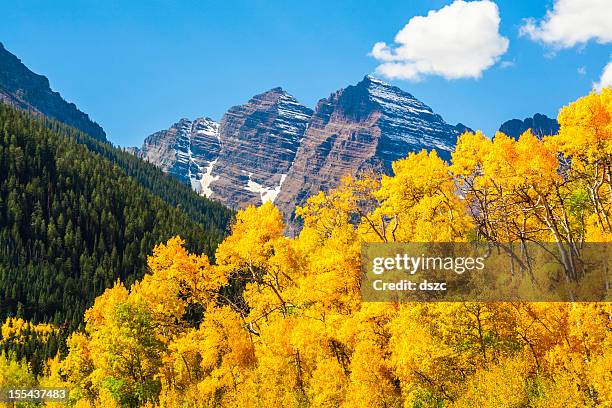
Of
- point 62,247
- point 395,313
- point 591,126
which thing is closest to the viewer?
point 591,126

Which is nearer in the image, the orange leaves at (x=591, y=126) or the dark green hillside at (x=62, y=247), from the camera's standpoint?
the orange leaves at (x=591, y=126)

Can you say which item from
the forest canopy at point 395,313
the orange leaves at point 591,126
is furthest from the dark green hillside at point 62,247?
the orange leaves at point 591,126

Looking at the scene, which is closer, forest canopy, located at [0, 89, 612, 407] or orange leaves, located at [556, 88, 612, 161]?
orange leaves, located at [556, 88, 612, 161]

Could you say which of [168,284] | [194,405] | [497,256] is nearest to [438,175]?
[497,256]

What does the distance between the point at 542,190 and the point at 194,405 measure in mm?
29196

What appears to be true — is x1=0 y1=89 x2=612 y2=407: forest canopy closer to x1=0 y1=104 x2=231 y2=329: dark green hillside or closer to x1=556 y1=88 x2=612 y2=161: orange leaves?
x1=556 y1=88 x2=612 y2=161: orange leaves

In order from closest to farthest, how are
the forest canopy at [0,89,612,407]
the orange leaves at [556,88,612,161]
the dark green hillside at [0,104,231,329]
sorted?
the orange leaves at [556,88,612,161], the forest canopy at [0,89,612,407], the dark green hillside at [0,104,231,329]

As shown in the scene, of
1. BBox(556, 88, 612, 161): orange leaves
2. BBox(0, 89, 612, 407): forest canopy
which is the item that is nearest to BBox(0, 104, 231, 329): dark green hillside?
BBox(0, 89, 612, 407): forest canopy

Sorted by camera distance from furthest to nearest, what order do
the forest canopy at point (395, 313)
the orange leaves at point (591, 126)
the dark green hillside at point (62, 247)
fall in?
1. the dark green hillside at point (62, 247)
2. the forest canopy at point (395, 313)
3. the orange leaves at point (591, 126)

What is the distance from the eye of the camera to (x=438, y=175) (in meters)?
34.1

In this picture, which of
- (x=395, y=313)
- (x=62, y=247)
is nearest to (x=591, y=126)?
(x=395, y=313)

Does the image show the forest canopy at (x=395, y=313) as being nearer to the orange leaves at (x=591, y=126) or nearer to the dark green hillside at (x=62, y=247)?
the orange leaves at (x=591, y=126)

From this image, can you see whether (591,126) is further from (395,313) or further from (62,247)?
(62,247)

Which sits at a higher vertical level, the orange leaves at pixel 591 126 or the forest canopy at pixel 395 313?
the orange leaves at pixel 591 126
